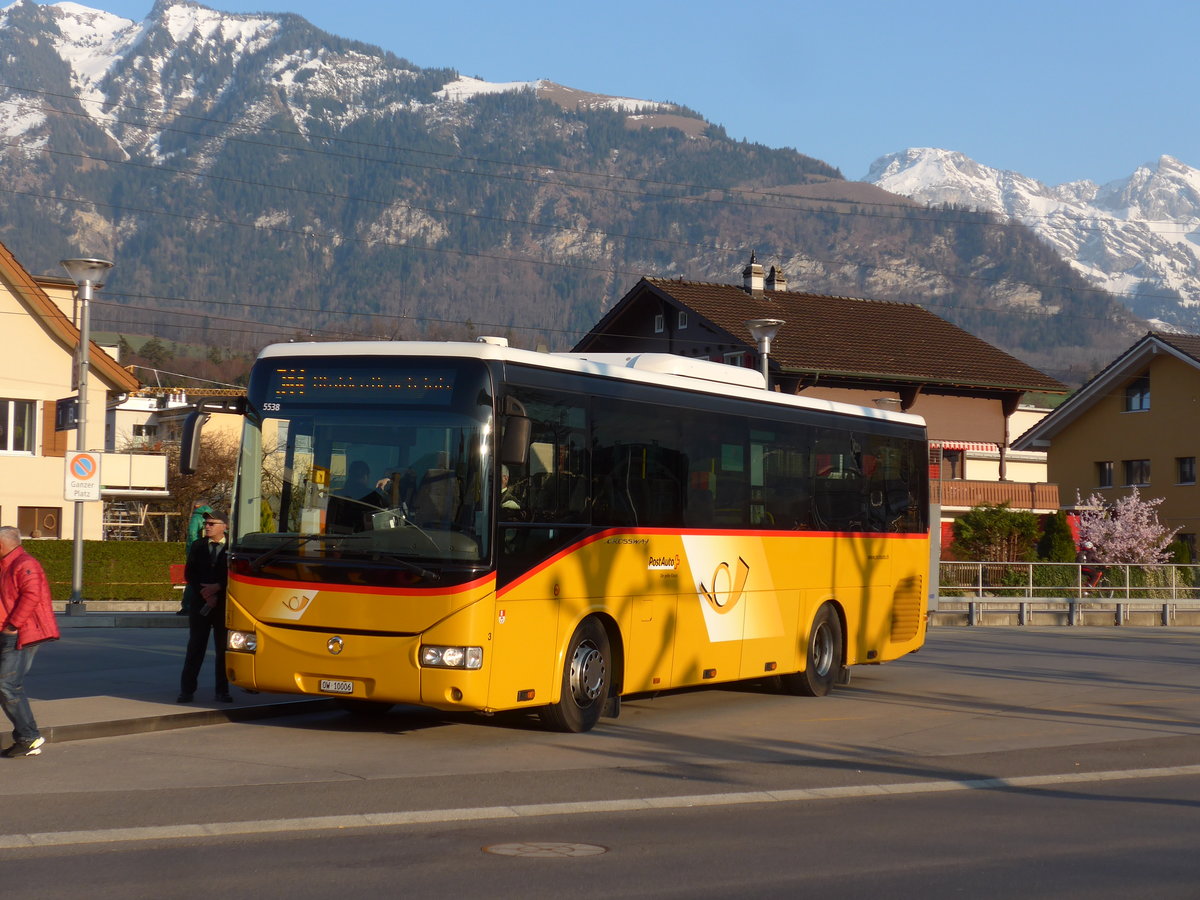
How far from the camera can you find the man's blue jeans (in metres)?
11.2

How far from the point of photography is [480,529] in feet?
41.2

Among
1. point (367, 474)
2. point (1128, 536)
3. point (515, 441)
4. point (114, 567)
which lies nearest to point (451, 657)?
point (367, 474)

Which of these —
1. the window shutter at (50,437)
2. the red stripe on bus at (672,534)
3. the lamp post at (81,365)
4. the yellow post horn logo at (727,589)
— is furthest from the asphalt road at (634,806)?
the window shutter at (50,437)

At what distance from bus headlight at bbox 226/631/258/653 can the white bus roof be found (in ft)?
7.57

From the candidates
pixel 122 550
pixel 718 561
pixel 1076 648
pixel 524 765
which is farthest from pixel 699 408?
pixel 122 550

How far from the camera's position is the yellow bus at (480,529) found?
12539 mm

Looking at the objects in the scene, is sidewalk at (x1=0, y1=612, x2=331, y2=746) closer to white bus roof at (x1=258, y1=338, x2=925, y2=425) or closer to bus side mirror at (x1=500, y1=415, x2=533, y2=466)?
white bus roof at (x1=258, y1=338, x2=925, y2=425)

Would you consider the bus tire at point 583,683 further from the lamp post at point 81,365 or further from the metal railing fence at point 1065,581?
the metal railing fence at point 1065,581

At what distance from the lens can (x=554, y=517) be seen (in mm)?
13367

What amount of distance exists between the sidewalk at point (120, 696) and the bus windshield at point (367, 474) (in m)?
1.74

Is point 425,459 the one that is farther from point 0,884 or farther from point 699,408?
point 0,884

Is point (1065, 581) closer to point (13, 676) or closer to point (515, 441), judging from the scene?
point (515, 441)

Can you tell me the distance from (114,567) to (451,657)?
35205 millimetres

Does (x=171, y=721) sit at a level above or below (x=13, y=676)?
below
